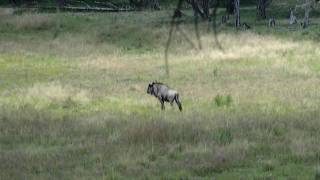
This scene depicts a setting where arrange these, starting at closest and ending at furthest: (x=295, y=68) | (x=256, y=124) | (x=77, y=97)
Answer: (x=256, y=124)
(x=77, y=97)
(x=295, y=68)

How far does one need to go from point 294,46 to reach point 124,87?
56.6 feet

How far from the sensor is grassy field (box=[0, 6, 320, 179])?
12359 millimetres

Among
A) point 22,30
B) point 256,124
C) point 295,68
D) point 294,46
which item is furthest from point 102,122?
point 22,30

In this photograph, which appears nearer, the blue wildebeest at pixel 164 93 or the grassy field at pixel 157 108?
the grassy field at pixel 157 108

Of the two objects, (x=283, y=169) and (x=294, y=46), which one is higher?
(x=283, y=169)

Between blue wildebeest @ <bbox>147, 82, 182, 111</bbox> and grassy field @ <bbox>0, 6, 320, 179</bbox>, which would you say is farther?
blue wildebeest @ <bbox>147, 82, 182, 111</bbox>

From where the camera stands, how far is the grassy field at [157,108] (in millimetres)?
12359

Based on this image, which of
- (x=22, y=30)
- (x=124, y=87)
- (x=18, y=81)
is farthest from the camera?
(x=22, y=30)

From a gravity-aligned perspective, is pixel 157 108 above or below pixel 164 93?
below

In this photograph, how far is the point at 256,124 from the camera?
16469 mm

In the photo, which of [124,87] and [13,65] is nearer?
[124,87]

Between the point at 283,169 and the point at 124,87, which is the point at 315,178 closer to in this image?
the point at 283,169

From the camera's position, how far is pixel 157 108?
21656mm

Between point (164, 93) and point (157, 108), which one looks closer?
point (157, 108)
